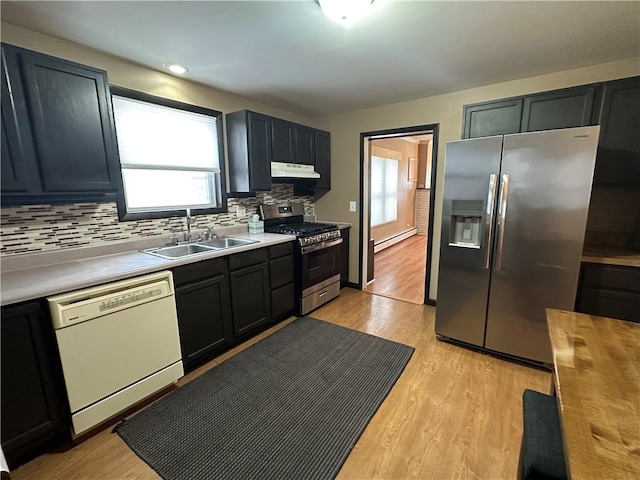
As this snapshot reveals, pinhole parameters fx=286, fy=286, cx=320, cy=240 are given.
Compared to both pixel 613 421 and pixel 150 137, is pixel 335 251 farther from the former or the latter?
pixel 613 421

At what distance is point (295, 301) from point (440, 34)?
8.55 feet

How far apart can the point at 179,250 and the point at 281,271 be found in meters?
0.96

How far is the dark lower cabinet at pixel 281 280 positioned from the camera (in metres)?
2.82

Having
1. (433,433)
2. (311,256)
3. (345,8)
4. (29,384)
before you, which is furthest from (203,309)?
(345,8)

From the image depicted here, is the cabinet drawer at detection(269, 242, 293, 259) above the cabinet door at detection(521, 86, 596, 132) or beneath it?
beneath

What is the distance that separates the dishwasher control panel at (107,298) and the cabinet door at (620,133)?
332 centimetres

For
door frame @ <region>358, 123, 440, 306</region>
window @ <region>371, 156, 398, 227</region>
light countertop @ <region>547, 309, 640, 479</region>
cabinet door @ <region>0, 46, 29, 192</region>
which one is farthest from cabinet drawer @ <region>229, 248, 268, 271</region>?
window @ <region>371, 156, 398, 227</region>

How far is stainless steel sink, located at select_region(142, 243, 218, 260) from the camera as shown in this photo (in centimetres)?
236

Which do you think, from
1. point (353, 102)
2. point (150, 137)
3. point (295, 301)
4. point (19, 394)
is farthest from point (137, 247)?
point (353, 102)

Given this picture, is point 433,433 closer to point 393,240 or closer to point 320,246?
point 320,246

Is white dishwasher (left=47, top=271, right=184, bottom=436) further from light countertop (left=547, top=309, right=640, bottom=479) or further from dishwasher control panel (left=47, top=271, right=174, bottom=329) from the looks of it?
light countertop (left=547, top=309, right=640, bottom=479)

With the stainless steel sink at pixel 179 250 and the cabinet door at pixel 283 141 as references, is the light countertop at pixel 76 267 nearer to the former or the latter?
the stainless steel sink at pixel 179 250

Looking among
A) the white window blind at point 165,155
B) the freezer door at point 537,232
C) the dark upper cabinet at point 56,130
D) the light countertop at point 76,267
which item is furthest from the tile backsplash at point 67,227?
the freezer door at point 537,232

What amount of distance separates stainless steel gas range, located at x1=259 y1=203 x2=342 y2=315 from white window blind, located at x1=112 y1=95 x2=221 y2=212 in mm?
774
